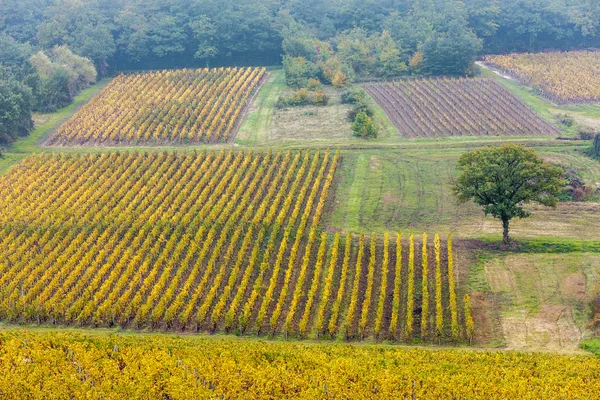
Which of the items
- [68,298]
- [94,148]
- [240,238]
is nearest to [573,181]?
[240,238]

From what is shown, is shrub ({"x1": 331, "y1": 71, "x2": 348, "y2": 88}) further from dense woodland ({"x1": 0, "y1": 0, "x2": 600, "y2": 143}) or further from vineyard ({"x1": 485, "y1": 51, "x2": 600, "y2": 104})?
vineyard ({"x1": 485, "y1": 51, "x2": 600, "y2": 104})

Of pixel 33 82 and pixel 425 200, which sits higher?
pixel 33 82

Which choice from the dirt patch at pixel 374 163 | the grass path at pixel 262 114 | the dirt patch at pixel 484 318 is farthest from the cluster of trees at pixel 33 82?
the dirt patch at pixel 484 318

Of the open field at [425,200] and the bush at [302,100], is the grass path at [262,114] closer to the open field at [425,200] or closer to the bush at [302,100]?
the bush at [302,100]

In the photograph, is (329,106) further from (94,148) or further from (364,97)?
(94,148)

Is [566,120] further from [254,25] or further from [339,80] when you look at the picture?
[254,25]

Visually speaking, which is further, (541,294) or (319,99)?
(319,99)

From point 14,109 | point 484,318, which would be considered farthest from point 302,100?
point 484,318
